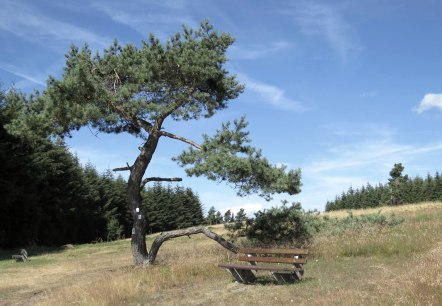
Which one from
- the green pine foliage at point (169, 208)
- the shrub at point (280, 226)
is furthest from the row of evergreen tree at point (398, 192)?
the shrub at point (280, 226)

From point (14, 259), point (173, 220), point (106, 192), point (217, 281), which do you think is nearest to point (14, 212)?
point (14, 259)

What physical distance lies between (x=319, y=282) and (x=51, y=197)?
37108 millimetres

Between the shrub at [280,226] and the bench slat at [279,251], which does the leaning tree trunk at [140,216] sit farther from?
the bench slat at [279,251]

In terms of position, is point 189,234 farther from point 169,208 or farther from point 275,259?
point 169,208

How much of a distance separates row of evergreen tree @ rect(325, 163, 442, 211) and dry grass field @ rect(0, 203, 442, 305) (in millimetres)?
69030

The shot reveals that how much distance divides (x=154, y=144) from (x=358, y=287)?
9766 mm

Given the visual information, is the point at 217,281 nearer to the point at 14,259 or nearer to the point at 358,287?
the point at 358,287

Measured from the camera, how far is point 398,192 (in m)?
79.8

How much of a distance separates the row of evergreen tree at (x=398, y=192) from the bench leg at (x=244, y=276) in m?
73.7

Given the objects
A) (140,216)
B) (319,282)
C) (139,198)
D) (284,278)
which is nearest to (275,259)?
(284,278)

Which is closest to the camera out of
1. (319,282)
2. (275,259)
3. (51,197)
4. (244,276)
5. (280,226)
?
(319,282)

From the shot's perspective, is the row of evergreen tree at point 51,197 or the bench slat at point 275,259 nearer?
the bench slat at point 275,259

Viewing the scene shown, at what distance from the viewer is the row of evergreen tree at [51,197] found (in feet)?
105

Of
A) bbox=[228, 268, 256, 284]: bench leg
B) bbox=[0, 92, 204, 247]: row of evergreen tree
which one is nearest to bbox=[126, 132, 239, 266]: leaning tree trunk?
bbox=[0, 92, 204, 247]: row of evergreen tree
